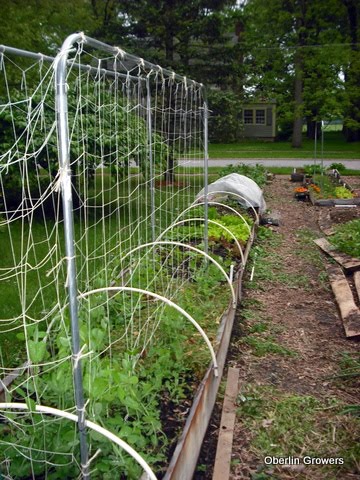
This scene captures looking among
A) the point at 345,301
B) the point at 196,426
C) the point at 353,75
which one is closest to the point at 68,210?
the point at 196,426

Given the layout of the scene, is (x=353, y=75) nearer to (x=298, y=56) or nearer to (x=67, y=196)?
(x=298, y=56)

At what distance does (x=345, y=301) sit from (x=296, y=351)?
3.25ft

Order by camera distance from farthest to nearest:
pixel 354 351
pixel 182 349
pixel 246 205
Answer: pixel 246 205, pixel 354 351, pixel 182 349

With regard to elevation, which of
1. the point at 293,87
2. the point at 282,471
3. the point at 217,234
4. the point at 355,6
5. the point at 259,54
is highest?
the point at 355,6

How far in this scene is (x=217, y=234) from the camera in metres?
5.89

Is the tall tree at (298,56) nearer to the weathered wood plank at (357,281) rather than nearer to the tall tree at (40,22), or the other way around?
the tall tree at (40,22)

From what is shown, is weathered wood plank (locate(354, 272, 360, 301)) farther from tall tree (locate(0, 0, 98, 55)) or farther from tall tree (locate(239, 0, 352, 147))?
tall tree (locate(239, 0, 352, 147))

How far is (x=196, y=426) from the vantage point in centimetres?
267

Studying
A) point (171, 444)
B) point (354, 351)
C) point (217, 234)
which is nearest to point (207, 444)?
point (171, 444)

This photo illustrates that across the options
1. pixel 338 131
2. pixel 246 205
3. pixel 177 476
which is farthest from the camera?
pixel 338 131

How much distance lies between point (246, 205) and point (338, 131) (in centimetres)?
3390

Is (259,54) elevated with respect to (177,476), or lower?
elevated

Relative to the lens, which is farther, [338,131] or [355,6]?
[338,131]

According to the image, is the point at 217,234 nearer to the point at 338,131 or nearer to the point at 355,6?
the point at 355,6
